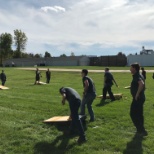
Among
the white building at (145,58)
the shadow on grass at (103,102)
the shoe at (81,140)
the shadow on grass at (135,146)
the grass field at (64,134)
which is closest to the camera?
the shadow on grass at (135,146)

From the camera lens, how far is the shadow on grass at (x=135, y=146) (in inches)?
289

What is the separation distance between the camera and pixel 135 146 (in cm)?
768

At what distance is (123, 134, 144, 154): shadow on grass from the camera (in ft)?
24.0

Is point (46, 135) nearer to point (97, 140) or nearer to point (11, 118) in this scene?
point (97, 140)

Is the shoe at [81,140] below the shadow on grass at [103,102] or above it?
below

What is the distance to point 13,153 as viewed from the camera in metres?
7.27

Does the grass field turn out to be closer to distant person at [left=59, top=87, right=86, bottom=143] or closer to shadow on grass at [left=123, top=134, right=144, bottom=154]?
shadow on grass at [left=123, top=134, right=144, bottom=154]

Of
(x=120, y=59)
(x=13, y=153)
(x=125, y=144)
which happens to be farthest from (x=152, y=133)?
(x=120, y=59)

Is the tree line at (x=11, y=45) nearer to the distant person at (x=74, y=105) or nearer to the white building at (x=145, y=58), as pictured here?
the white building at (x=145, y=58)

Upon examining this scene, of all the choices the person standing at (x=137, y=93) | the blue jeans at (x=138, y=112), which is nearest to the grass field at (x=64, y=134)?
the blue jeans at (x=138, y=112)

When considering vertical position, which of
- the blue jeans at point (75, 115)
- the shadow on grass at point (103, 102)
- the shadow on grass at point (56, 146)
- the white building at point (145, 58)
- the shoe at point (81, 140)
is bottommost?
the shadow on grass at point (56, 146)

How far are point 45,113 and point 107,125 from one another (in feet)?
9.65

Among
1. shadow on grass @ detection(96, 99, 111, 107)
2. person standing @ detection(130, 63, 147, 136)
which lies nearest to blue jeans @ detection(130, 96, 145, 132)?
person standing @ detection(130, 63, 147, 136)

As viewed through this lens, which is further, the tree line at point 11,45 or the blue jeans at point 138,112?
the tree line at point 11,45
